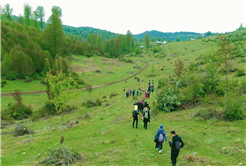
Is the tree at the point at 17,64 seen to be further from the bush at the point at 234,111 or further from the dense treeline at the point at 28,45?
the bush at the point at 234,111

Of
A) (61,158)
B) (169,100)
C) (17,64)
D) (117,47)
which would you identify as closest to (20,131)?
(61,158)

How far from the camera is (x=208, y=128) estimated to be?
1246 centimetres

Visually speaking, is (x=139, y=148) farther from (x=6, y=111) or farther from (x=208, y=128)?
(x=6, y=111)

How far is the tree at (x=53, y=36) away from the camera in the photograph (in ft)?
217

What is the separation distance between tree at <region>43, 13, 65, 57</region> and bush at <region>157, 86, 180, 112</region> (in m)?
64.1

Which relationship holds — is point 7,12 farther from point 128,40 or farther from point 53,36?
point 128,40

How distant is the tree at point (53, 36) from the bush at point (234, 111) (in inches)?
2810

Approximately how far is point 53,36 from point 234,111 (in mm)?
72635

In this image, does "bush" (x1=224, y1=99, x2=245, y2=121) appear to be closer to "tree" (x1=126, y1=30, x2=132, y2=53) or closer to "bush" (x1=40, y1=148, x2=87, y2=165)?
"bush" (x1=40, y1=148, x2=87, y2=165)

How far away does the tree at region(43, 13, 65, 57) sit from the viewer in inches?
2606

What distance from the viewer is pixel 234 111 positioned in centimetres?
1290

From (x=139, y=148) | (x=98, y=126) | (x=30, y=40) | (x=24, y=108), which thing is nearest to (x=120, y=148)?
(x=139, y=148)

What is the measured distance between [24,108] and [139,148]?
88.3 ft

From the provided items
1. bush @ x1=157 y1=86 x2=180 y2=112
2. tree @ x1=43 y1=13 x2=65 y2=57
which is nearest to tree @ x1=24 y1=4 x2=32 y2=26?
tree @ x1=43 y1=13 x2=65 y2=57
